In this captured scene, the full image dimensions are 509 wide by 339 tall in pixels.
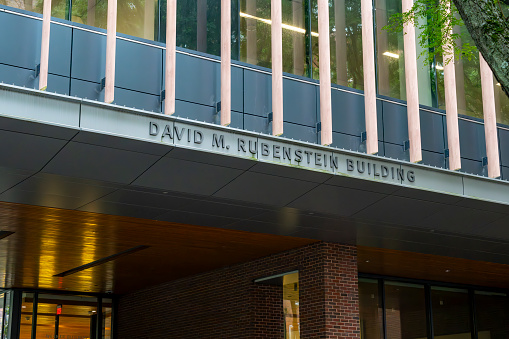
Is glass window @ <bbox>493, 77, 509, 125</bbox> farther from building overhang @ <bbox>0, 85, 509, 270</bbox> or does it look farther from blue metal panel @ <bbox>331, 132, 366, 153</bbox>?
blue metal panel @ <bbox>331, 132, 366, 153</bbox>

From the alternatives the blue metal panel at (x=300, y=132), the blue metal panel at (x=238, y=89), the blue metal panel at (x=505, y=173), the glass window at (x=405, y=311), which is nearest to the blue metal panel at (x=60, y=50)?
the blue metal panel at (x=238, y=89)

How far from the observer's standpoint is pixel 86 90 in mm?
13344

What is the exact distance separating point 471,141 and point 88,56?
9.40 m

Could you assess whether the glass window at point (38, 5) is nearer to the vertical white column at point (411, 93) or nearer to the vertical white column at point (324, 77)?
the vertical white column at point (324, 77)

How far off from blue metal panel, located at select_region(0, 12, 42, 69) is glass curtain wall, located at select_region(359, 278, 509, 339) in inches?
491

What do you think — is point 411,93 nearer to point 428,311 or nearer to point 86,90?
point 86,90

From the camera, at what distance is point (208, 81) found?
1476 cm

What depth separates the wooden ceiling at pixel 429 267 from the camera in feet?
66.0

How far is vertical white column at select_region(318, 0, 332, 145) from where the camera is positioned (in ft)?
48.9

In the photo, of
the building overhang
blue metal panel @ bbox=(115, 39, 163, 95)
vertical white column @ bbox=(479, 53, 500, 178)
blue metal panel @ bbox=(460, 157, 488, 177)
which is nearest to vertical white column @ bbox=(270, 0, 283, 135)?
the building overhang

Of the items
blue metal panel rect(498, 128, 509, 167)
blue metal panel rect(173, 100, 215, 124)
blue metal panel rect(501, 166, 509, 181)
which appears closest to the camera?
blue metal panel rect(173, 100, 215, 124)

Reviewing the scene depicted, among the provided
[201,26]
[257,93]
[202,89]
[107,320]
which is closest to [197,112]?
[202,89]

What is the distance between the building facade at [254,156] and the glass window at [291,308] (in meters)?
0.06

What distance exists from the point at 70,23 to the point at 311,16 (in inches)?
224
